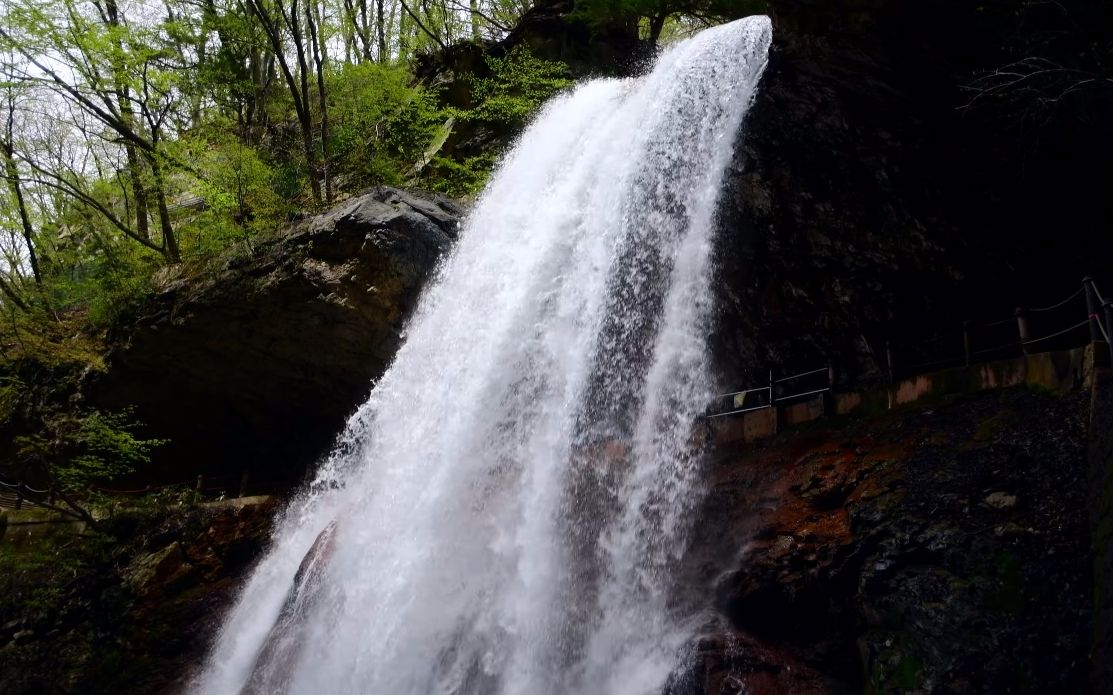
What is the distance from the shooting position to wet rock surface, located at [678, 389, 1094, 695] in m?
5.95

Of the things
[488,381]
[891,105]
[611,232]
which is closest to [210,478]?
[488,381]

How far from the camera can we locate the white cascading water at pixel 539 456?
8227 millimetres

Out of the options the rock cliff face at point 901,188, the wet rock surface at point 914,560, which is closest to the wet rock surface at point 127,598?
the wet rock surface at point 914,560

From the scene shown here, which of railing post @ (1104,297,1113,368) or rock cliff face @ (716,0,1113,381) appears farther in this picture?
rock cliff face @ (716,0,1113,381)

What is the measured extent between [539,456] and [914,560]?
4650mm

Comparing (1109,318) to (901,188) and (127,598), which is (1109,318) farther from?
(127,598)

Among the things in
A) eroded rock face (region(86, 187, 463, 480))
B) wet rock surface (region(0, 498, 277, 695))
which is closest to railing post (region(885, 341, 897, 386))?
eroded rock face (region(86, 187, 463, 480))

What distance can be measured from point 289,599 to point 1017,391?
34.5 ft

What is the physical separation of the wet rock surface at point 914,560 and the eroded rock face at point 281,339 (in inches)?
298

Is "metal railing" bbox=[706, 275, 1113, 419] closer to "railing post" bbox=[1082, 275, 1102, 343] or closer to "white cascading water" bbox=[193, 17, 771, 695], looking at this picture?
"white cascading water" bbox=[193, 17, 771, 695]

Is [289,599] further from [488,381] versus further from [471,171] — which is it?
[471,171]

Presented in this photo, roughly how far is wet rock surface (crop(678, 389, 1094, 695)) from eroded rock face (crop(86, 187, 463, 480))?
24.8 ft

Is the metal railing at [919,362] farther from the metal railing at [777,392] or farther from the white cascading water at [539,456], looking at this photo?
the white cascading water at [539,456]

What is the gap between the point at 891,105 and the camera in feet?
34.0
